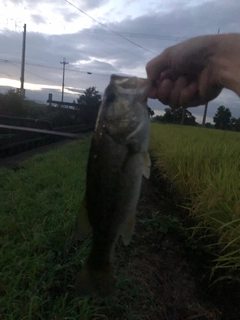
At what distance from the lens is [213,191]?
3.56 m

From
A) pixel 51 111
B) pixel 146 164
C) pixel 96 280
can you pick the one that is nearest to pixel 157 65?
pixel 146 164

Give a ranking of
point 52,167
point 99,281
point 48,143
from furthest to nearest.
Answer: point 48,143 → point 52,167 → point 99,281

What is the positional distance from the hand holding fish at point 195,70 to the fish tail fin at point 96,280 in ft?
2.39

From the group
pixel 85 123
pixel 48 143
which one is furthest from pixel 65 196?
pixel 85 123

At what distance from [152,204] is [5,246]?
226 cm

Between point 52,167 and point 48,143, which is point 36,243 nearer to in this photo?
point 52,167

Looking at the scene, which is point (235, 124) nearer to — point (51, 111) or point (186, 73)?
point (51, 111)

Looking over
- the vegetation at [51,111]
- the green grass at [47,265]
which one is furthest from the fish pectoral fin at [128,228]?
the vegetation at [51,111]

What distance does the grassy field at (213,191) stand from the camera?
9.75ft

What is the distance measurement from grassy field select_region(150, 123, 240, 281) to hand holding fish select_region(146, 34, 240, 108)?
1502mm

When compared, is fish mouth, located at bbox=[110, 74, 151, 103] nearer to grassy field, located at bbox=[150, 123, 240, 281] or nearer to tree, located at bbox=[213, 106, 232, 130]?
grassy field, located at bbox=[150, 123, 240, 281]

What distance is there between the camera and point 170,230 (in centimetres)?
385

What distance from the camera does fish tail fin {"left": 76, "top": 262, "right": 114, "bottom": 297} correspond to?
1.48 metres

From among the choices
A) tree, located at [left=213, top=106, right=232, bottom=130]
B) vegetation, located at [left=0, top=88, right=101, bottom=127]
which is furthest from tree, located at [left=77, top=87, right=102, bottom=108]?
tree, located at [left=213, top=106, right=232, bottom=130]
